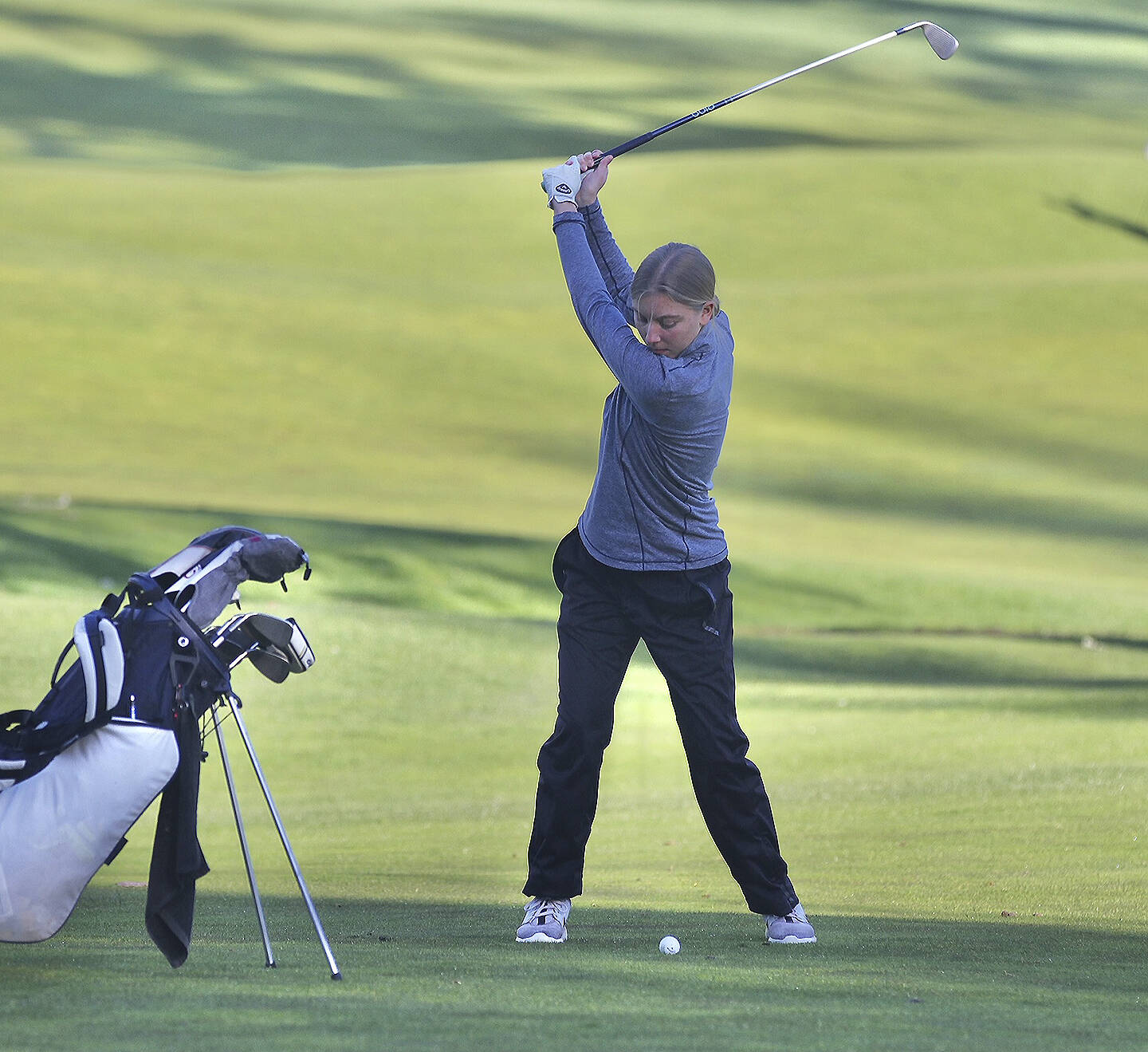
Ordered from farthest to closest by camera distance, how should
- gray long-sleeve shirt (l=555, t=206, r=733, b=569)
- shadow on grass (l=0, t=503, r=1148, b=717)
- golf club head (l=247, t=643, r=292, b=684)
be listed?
shadow on grass (l=0, t=503, r=1148, b=717) → gray long-sleeve shirt (l=555, t=206, r=733, b=569) → golf club head (l=247, t=643, r=292, b=684)

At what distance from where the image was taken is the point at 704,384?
4555 mm

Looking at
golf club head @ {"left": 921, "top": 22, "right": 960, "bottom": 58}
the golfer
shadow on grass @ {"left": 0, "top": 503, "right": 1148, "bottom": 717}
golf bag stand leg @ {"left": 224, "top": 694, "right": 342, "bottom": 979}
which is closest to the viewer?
golf bag stand leg @ {"left": 224, "top": 694, "right": 342, "bottom": 979}

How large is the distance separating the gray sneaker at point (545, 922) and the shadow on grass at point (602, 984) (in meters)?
0.05

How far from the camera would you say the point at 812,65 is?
5.11 meters

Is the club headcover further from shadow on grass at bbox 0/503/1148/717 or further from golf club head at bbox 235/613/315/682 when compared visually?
shadow on grass at bbox 0/503/1148/717

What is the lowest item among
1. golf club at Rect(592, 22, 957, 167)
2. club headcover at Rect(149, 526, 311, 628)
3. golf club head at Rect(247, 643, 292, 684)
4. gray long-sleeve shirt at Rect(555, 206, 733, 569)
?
golf club head at Rect(247, 643, 292, 684)

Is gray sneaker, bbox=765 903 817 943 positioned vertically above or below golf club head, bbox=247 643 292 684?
below

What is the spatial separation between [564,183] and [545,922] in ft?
6.02

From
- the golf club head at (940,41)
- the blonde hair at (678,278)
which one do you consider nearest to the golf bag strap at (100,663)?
the blonde hair at (678,278)

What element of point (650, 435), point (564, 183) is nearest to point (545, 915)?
point (650, 435)

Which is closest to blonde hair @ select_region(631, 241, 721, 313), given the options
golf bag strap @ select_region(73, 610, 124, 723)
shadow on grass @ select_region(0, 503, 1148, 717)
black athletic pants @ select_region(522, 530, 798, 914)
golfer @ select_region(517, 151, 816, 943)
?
golfer @ select_region(517, 151, 816, 943)

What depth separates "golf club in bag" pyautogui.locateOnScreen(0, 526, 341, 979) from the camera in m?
3.89

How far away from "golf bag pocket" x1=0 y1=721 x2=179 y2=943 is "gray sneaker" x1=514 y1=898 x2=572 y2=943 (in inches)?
44.5

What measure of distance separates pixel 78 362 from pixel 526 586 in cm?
1333
